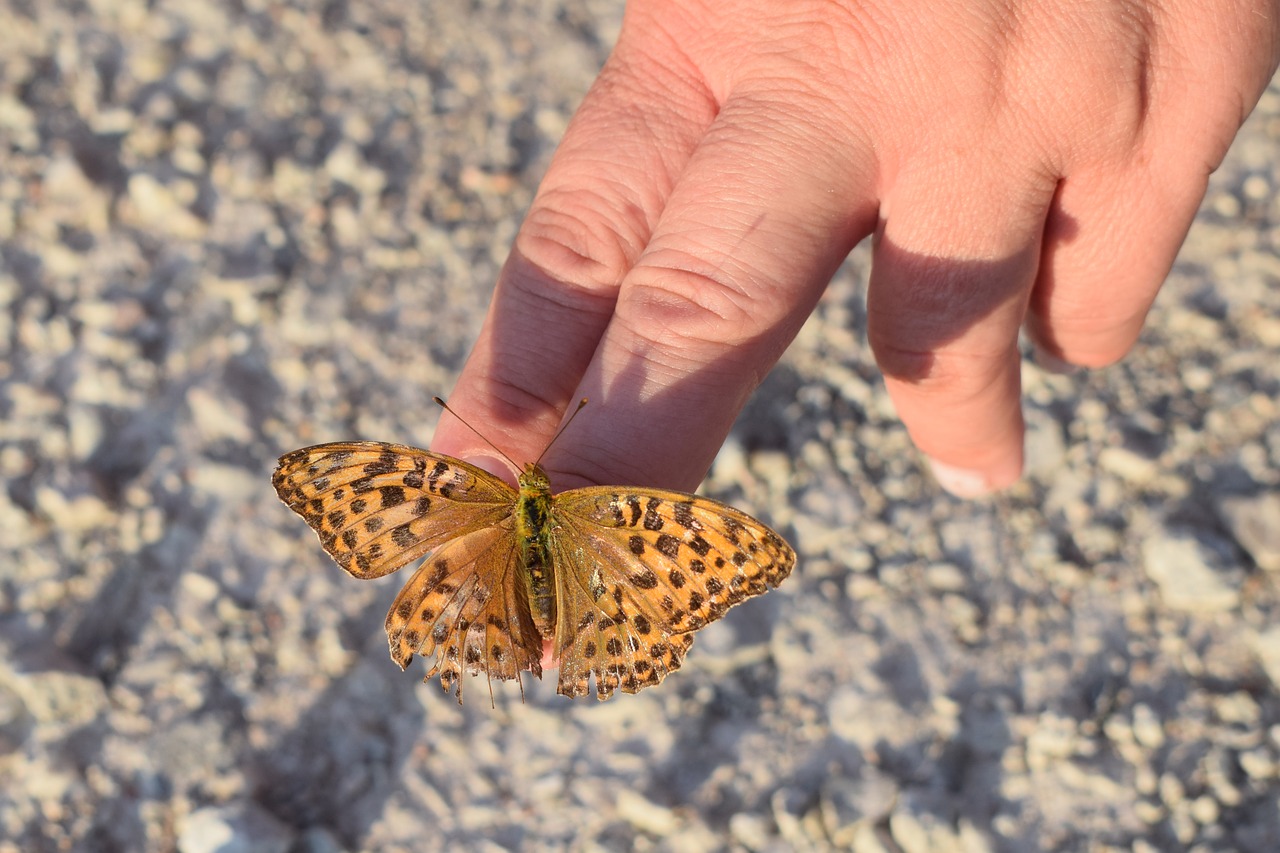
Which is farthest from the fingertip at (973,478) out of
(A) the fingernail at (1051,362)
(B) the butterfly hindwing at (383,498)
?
(B) the butterfly hindwing at (383,498)

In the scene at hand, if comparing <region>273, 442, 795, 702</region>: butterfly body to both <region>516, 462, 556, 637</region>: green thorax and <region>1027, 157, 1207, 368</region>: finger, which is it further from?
<region>1027, 157, 1207, 368</region>: finger

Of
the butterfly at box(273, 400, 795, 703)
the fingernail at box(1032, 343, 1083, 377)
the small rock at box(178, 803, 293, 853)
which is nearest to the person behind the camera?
the butterfly at box(273, 400, 795, 703)

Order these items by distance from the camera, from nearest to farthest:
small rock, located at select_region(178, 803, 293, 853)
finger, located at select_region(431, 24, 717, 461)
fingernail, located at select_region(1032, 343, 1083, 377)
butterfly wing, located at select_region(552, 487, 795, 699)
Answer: butterfly wing, located at select_region(552, 487, 795, 699) → finger, located at select_region(431, 24, 717, 461) → small rock, located at select_region(178, 803, 293, 853) → fingernail, located at select_region(1032, 343, 1083, 377)

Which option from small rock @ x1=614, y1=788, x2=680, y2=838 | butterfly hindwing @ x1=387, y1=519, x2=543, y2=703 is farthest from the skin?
small rock @ x1=614, y1=788, x2=680, y2=838

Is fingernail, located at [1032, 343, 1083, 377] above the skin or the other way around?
the other way around

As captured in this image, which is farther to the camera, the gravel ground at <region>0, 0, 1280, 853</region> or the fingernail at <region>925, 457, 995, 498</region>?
the fingernail at <region>925, 457, 995, 498</region>

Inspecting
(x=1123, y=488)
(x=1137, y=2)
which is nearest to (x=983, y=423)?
(x=1123, y=488)

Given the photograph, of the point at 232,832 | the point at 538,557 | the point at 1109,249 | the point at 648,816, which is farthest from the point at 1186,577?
the point at 232,832

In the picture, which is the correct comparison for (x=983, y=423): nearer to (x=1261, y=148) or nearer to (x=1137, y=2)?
(x=1137, y=2)
